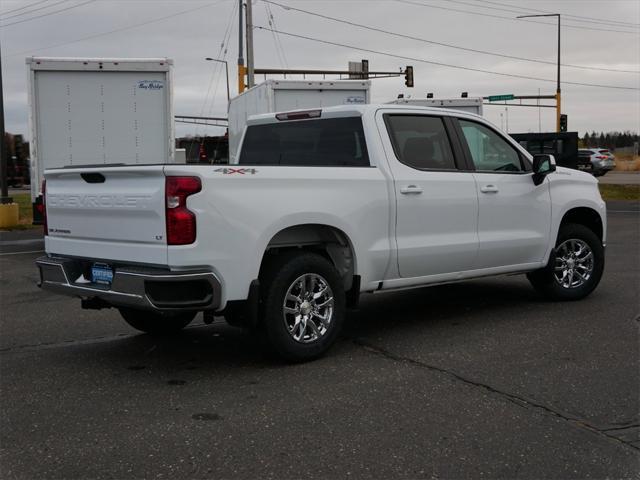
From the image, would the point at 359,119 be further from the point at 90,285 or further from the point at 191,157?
the point at 191,157

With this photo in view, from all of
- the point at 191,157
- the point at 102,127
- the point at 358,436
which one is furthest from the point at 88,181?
the point at 191,157

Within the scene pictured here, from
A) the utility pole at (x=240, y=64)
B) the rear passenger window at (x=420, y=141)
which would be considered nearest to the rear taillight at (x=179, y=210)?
the rear passenger window at (x=420, y=141)

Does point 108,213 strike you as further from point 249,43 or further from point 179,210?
point 249,43

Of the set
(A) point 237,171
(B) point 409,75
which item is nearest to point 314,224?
(A) point 237,171

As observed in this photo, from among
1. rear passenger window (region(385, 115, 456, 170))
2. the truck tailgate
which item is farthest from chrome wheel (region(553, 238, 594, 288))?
the truck tailgate

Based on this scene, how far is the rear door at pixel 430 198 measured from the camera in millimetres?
6223

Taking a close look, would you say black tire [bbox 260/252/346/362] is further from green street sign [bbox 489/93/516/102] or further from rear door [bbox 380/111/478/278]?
green street sign [bbox 489/93/516/102]

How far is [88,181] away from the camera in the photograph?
216 inches

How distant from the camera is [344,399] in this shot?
15.6 ft

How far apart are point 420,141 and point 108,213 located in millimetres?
2761

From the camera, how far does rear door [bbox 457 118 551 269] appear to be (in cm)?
687

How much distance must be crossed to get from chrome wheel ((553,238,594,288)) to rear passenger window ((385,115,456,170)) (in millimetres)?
1853

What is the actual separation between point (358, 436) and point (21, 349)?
3427 mm

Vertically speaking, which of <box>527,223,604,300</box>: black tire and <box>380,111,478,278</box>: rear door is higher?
<box>380,111,478,278</box>: rear door
